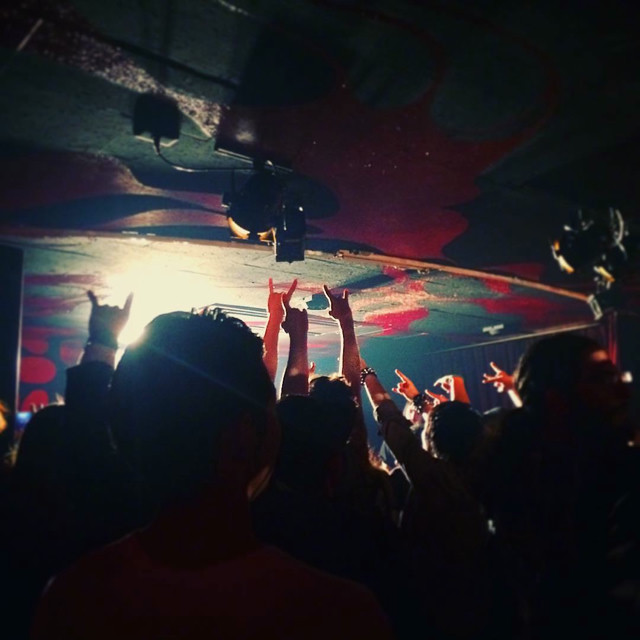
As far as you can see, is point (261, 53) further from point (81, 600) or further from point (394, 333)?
point (394, 333)

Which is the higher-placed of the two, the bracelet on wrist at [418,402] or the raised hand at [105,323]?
the raised hand at [105,323]

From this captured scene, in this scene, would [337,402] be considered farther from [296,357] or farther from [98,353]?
[98,353]

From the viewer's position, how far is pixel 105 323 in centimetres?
195

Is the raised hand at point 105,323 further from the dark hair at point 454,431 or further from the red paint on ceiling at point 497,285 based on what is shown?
the red paint on ceiling at point 497,285

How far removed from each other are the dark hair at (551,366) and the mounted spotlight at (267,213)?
77.4 inches

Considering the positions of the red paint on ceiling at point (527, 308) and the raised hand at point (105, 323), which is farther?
the red paint on ceiling at point (527, 308)

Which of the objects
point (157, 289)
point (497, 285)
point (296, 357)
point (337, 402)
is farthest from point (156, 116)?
point (497, 285)

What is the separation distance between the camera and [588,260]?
12.4 feet

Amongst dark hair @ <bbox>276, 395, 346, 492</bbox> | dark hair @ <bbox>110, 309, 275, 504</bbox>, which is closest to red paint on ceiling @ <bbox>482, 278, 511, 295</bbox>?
dark hair @ <bbox>276, 395, 346, 492</bbox>

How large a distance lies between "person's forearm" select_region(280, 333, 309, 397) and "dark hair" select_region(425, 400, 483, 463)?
2.08 ft

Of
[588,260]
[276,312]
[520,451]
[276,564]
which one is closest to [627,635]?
[520,451]

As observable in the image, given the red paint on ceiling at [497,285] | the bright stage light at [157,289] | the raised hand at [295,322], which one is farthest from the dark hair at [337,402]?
the red paint on ceiling at [497,285]

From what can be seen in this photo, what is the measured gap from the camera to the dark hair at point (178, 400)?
83cm

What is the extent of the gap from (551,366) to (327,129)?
6.13 ft
